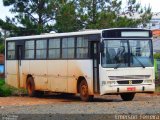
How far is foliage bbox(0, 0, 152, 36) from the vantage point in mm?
47406

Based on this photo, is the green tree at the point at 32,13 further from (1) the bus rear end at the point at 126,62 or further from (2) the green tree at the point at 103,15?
(1) the bus rear end at the point at 126,62

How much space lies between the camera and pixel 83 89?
25438 mm

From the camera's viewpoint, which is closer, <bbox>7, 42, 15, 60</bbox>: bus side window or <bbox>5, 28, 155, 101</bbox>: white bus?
<bbox>5, 28, 155, 101</bbox>: white bus

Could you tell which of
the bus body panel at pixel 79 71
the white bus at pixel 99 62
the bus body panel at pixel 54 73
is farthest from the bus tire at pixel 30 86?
the bus body panel at pixel 79 71

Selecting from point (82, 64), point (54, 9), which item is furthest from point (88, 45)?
point (54, 9)

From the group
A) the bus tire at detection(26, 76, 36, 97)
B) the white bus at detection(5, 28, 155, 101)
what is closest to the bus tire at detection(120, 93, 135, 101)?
the white bus at detection(5, 28, 155, 101)

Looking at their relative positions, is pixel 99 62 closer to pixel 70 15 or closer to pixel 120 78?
pixel 120 78

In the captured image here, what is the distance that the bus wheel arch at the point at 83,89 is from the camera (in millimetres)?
25188

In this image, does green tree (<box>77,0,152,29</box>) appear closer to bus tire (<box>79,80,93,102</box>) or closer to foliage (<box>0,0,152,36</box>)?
foliage (<box>0,0,152,36</box>)

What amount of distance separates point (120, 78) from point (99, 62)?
1073 mm

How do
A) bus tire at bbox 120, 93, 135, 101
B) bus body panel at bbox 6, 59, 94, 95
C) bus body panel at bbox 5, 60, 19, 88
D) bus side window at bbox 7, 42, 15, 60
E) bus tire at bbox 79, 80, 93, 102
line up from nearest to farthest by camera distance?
bus tire at bbox 79, 80, 93, 102, bus body panel at bbox 6, 59, 94, 95, bus tire at bbox 120, 93, 135, 101, bus body panel at bbox 5, 60, 19, 88, bus side window at bbox 7, 42, 15, 60

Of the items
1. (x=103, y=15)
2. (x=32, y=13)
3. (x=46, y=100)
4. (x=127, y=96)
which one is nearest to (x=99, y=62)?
(x=127, y=96)

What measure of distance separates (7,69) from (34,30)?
77.3 ft

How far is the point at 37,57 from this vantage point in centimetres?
2956
